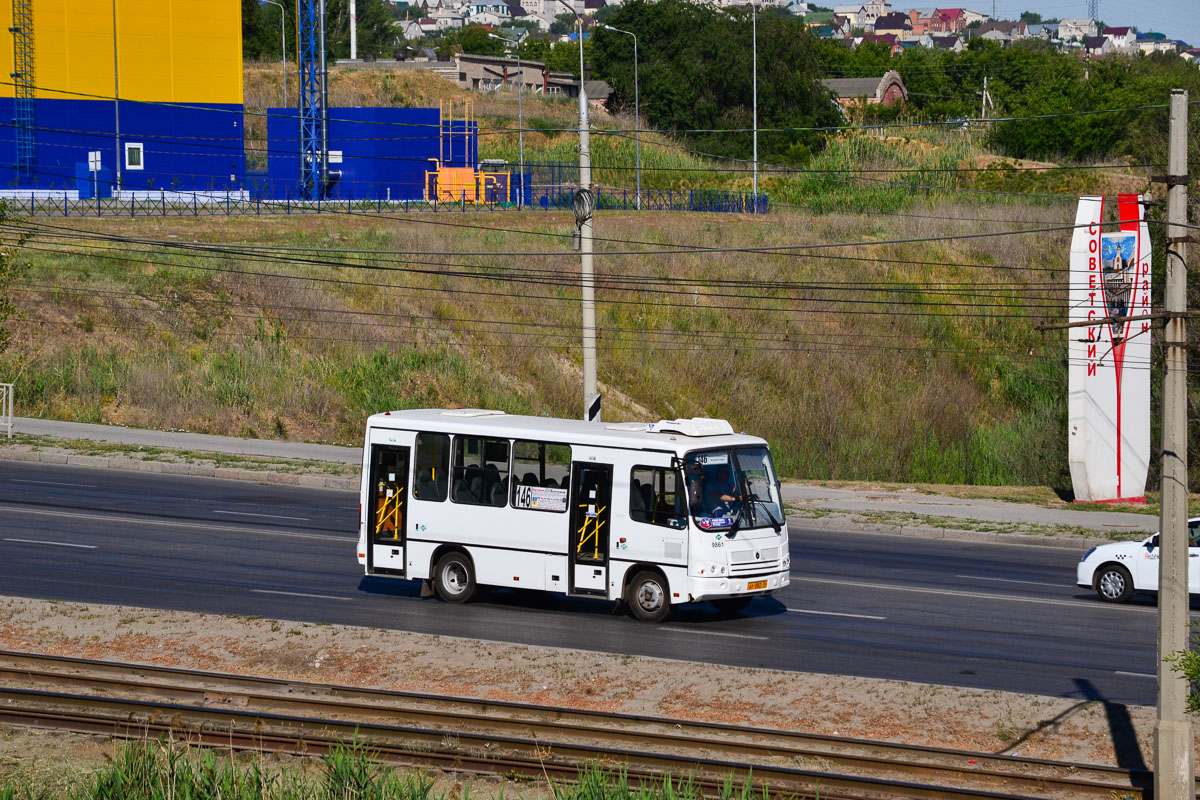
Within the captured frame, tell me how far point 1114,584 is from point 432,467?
10.4m

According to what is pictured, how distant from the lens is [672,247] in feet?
174

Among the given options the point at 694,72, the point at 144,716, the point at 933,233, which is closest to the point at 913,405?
the point at 933,233

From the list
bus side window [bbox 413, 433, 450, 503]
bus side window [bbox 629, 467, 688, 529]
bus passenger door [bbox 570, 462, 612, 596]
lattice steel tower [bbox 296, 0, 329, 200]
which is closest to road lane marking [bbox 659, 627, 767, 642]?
bus passenger door [bbox 570, 462, 612, 596]

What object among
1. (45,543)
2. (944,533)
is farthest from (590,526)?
(944,533)

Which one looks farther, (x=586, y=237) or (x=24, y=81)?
(x=24, y=81)

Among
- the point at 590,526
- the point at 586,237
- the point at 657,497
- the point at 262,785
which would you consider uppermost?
the point at 586,237

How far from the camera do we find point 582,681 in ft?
46.8

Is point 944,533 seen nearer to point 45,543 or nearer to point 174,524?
point 174,524

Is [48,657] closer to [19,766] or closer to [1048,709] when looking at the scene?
[19,766]

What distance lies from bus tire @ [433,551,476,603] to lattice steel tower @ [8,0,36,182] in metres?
51.0

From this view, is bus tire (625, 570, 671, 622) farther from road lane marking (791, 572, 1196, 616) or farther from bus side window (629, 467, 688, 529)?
road lane marking (791, 572, 1196, 616)

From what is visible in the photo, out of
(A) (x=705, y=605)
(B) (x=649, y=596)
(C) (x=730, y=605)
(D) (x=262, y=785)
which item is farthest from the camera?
(A) (x=705, y=605)

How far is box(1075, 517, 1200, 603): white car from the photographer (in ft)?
62.0

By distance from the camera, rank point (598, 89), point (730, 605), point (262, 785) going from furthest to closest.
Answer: point (598, 89)
point (730, 605)
point (262, 785)
